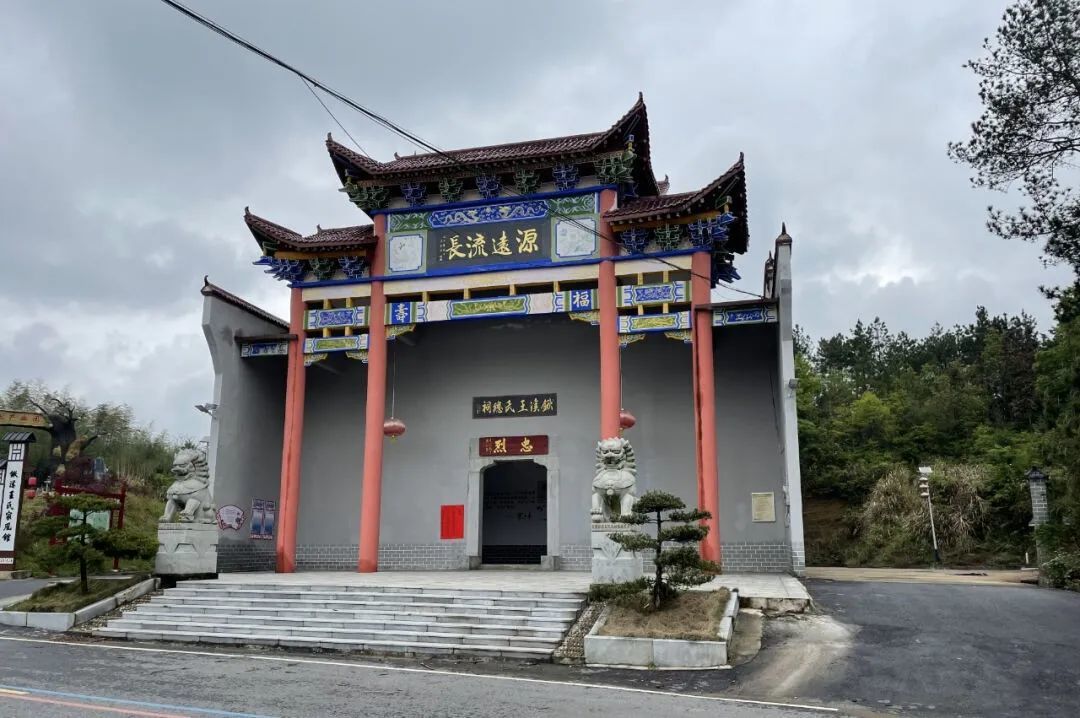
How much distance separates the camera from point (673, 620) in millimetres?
8055

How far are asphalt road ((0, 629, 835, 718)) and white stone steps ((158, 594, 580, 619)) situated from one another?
59.5 inches

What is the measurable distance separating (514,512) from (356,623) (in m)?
8.73

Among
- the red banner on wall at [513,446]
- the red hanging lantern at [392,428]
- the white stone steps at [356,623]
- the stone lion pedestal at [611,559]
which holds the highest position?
the red hanging lantern at [392,428]

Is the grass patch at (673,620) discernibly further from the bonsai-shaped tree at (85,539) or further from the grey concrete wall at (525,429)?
the bonsai-shaped tree at (85,539)

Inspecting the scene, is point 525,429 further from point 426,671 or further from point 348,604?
point 426,671

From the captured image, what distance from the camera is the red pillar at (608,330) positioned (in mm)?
13312

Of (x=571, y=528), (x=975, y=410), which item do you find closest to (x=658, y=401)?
(x=571, y=528)

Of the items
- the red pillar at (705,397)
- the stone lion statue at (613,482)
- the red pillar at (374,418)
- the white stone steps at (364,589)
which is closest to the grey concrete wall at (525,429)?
the red pillar at (705,397)

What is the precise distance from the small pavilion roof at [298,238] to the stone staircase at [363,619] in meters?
6.48

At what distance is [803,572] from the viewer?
12.7 meters

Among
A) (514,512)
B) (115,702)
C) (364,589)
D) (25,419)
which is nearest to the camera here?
(115,702)

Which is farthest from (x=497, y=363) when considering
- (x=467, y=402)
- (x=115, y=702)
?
(x=115, y=702)

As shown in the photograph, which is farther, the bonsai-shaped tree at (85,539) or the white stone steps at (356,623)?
the bonsai-shaped tree at (85,539)

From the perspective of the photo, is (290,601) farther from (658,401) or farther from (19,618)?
(658,401)
